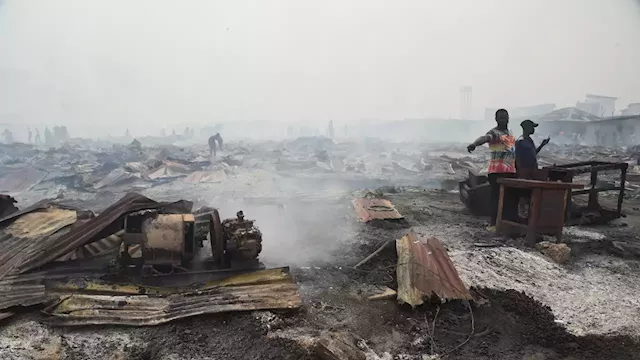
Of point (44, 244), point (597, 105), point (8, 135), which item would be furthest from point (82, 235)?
point (597, 105)

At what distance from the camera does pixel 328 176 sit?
43.8ft

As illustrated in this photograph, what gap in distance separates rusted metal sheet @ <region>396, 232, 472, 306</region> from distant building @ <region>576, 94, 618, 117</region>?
36805 millimetres

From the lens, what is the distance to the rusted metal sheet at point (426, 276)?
368cm

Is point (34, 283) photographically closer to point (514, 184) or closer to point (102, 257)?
point (102, 257)

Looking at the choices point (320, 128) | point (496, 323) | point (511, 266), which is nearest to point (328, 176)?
point (511, 266)

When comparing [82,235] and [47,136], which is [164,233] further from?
[47,136]

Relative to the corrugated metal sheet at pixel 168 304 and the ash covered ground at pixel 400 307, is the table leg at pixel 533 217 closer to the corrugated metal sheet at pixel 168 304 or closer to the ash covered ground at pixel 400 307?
the ash covered ground at pixel 400 307

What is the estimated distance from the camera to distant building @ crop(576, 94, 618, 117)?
33.2 meters

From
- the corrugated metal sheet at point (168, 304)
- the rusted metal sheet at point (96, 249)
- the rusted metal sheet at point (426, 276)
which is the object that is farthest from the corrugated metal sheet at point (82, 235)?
the rusted metal sheet at point (426, 276)

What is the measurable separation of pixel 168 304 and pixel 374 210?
433 centimetres

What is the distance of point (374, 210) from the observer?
701cm

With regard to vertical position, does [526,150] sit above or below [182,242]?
above

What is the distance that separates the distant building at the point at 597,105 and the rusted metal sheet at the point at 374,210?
113 ft

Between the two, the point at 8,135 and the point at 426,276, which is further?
the point at 8,135
